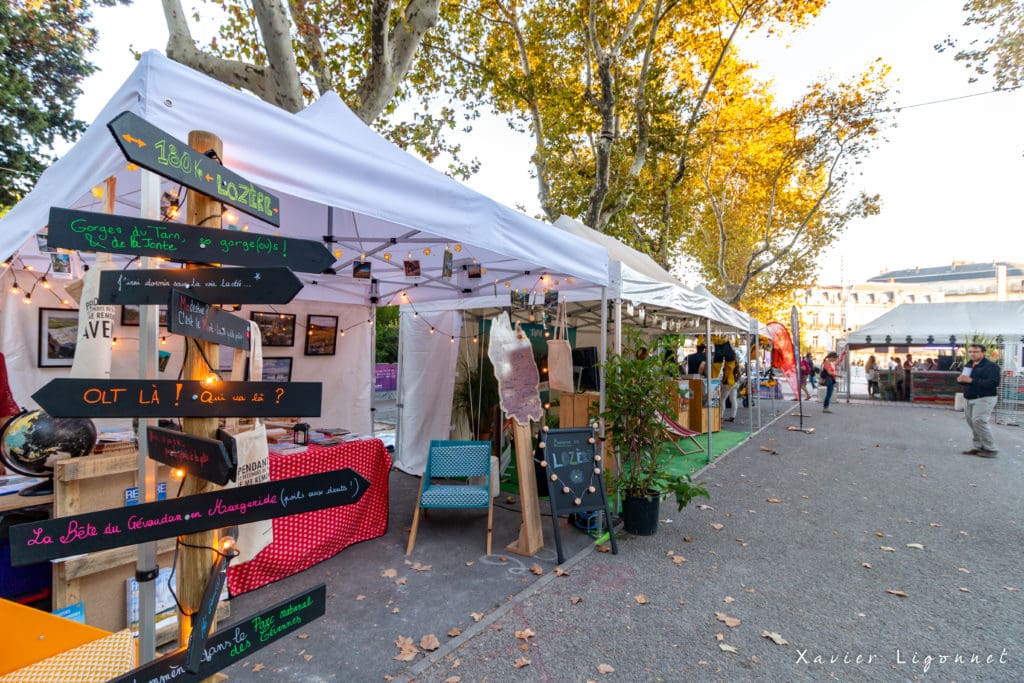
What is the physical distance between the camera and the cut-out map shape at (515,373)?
4.14 meters

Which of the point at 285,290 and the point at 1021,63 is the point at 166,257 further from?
the point at 1021,63

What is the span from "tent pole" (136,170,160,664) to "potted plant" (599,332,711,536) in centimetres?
345

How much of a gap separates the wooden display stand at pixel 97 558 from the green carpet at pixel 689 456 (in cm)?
373

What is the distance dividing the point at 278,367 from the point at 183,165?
5.23 metres

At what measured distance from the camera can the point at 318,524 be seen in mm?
3791

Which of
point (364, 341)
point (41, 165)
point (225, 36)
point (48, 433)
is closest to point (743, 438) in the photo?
point (364, 341)

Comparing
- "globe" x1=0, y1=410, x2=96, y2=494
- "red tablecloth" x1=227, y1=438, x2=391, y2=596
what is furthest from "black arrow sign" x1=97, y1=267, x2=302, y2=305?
"red tablecloth" x1=227, y1=438, x2=391, y2=596

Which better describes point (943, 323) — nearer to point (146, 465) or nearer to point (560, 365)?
point (560, 365)

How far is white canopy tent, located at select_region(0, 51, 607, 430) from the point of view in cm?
193

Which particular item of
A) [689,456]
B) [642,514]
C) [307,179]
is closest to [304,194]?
[307,179]

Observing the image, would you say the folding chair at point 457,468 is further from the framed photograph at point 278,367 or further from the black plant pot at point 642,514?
the framed photograph at point 278,367

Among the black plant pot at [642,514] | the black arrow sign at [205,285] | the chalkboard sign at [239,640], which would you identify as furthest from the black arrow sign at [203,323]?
the black plant pot at [642,514]

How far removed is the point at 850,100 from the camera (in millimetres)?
13242

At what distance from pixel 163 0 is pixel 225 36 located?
3.80 m
